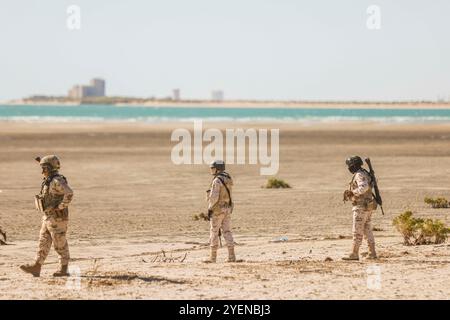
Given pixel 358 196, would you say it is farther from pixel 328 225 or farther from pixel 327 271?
pixel 328 225

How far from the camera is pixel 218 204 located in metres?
14.9

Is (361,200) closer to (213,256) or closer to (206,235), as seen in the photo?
(213,256)

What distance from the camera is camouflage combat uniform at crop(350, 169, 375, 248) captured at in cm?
1483

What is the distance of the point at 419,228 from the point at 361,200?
251cm

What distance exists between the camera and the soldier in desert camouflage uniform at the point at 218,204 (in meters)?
14.9

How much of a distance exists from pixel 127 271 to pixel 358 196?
3.77 m

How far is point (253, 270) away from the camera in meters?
14.1

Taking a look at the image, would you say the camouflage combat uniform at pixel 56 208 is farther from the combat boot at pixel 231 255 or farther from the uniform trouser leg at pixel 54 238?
the combat boot at pixel 231 255

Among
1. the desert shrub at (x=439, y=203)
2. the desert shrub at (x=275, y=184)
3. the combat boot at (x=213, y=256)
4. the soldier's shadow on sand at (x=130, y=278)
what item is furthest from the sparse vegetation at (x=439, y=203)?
the soldier's shadow on sand at (x=130, y=278)

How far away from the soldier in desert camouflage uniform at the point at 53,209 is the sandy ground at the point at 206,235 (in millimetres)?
252

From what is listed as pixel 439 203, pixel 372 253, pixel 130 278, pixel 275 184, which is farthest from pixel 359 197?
pixel 275 184

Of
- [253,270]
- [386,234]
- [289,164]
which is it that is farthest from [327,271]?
[289,164]

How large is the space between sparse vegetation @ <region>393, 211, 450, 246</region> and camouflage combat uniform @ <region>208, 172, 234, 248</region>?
3.59 m

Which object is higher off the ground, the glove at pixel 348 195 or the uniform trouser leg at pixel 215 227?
the glove at pixel 348 195
